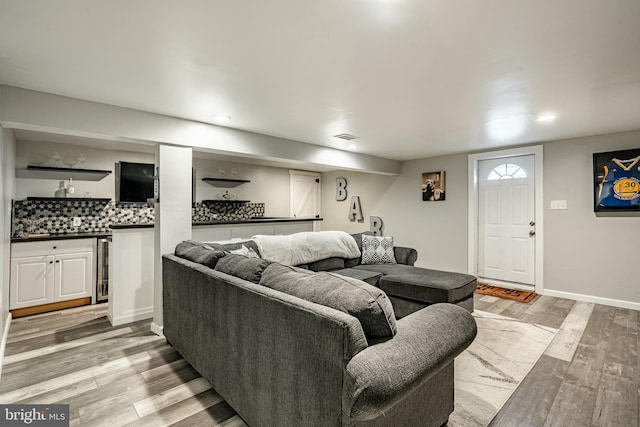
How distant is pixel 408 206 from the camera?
19.7 ft

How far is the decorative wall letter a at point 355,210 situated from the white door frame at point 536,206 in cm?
229

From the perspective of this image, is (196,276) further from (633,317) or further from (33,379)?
(633,317)

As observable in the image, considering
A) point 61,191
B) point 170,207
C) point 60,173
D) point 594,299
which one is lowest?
point 594,299

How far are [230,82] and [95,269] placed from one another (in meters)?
3.28

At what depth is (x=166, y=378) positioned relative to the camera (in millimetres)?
2307

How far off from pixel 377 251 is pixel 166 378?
2.84 m

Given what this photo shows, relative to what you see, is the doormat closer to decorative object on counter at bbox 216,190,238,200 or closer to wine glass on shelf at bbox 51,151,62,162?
decorative object on counter at bbox 216,190,238,200

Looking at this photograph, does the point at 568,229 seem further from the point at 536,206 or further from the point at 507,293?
the point at 507,293

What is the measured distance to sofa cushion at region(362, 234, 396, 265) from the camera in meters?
4.25

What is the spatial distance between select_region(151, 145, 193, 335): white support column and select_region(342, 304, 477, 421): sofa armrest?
8.29ft

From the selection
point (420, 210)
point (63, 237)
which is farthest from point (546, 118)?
point (63, 237)

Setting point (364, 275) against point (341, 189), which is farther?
point (341, 189)

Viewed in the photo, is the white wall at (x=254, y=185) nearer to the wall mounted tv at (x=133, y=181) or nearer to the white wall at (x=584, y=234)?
the wall mounted tv at (x=133, y=181)

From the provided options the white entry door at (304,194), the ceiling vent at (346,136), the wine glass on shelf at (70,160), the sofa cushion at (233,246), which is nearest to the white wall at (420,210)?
the white entry door at (304,194)
